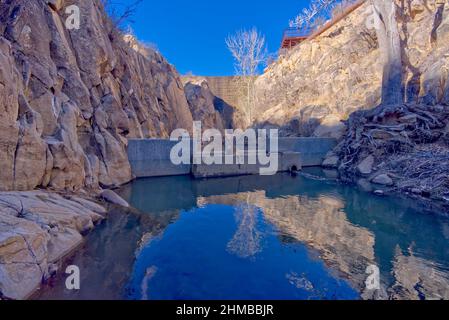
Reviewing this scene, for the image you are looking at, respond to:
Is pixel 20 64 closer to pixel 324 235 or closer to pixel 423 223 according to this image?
pixel 324 235

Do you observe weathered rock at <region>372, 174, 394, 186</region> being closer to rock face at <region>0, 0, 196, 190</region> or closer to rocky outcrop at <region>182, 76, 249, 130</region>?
rock face at <region>0, 0, 196, 190</region>

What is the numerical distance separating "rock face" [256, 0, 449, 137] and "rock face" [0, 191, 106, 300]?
15761 millimetres

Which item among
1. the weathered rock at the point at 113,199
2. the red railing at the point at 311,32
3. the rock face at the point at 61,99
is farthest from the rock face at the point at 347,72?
the weathered rock at the point at 113,199

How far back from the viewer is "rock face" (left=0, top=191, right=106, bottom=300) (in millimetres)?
3158

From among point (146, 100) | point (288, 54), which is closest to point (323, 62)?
point (288, 54)

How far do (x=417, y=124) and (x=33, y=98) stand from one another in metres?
14.9

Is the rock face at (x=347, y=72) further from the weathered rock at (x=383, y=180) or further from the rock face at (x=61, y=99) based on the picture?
the rock face at (x=61, y=99)

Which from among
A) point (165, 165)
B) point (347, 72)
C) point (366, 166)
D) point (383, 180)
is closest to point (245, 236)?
point (165, 165)

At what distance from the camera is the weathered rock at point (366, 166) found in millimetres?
12438

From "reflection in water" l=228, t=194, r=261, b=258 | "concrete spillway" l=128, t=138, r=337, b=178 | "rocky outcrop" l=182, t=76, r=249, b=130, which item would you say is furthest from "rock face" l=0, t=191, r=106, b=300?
"rocky outcrop" l=182, t=76, r=249, b=130

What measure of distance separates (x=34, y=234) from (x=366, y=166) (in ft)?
42.2

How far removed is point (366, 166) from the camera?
1262cm

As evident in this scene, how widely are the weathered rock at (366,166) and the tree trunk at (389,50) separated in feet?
13.9
